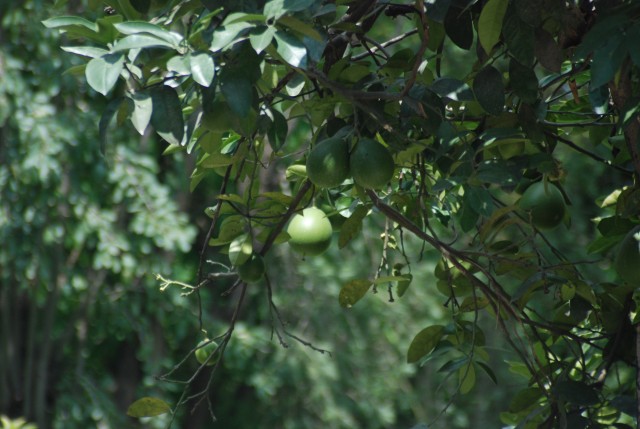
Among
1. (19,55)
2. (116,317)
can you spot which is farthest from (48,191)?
(116,317)

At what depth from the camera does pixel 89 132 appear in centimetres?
315

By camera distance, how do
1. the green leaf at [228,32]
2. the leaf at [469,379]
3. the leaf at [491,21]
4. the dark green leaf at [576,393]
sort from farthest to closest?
1. the leaf at [469,379]
2. the dark green leaf at [576,393]
3. the leaf at [491,21]
4. the green leaf at [228,32]

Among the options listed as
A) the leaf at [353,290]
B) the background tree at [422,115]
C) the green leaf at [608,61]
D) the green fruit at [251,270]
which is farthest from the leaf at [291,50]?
the leaf at [353,290]

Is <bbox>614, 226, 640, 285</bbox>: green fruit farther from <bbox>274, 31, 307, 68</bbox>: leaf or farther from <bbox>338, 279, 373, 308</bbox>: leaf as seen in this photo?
<bbox>274, 31, 307, 68</bbox>: leaf

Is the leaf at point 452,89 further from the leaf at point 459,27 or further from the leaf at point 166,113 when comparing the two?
the leaf at point 166,113

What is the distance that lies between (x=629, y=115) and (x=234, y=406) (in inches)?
174

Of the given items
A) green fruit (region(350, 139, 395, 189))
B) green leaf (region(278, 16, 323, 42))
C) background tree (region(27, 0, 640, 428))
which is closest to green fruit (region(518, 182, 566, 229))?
background tree (region(27, 0, 640, 428))

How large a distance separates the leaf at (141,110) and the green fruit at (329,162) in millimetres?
188

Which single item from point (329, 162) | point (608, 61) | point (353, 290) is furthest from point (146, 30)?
point (353, 290)

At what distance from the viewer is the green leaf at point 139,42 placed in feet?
2.10

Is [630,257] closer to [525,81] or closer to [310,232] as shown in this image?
[525,81]

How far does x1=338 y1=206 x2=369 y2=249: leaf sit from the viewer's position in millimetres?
1017

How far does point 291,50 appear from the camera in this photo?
0.65 m

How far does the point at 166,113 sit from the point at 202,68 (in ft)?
0.22
